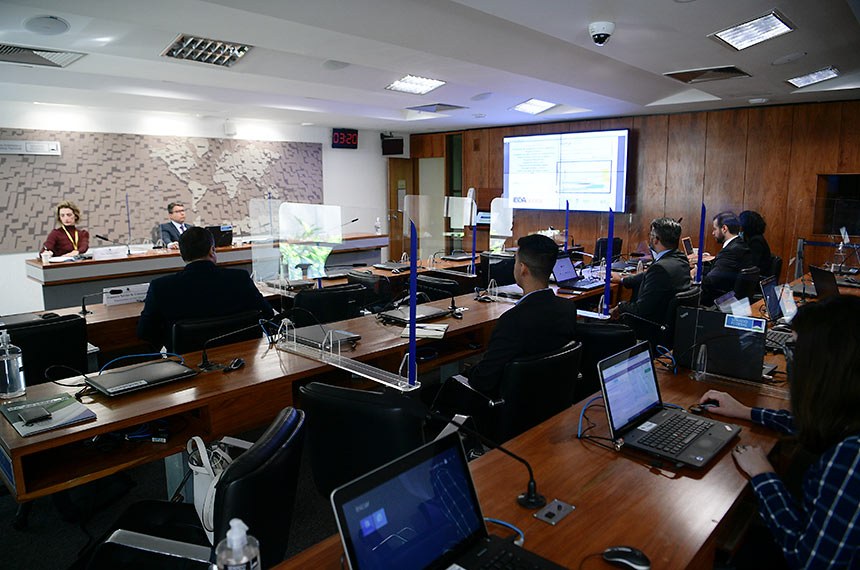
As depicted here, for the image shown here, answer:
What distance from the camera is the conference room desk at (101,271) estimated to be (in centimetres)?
514

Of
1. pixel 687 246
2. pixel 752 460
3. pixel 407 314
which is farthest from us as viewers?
pixel 687 246

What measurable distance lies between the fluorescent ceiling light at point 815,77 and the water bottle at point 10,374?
231 inches

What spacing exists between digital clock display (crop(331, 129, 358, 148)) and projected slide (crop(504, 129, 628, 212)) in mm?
2671

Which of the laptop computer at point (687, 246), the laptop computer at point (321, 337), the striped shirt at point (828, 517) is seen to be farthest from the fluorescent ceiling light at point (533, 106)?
the striped shirt at point (828, 517)

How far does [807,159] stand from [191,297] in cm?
672

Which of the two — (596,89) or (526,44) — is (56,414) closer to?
(526,44)

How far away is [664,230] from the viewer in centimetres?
431

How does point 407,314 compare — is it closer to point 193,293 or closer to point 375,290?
point 193,293

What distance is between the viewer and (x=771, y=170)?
674 centimetres

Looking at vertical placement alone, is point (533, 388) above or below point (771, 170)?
below

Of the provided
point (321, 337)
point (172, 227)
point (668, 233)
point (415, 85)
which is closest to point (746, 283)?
point (668, 233)

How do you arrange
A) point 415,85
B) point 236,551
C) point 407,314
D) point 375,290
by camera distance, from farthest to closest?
point 415,85 < point 375,290 < point 407,314 < point 236,551

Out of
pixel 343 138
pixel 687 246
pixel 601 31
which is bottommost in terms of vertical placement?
pixel 687 246

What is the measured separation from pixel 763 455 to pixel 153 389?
2188 mm
